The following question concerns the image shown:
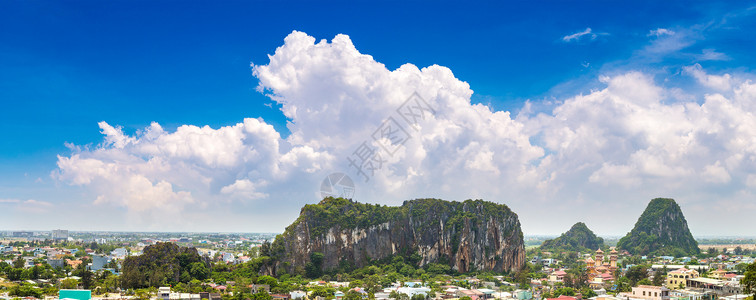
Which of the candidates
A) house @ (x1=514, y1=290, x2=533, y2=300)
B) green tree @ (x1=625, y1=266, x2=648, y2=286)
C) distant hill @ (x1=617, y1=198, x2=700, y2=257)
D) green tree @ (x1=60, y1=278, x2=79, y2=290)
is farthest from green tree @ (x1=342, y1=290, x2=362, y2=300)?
distant hill @ (x1=617, y1=198, x2=700, y2=257)

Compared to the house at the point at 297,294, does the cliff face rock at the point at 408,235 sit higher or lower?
higher

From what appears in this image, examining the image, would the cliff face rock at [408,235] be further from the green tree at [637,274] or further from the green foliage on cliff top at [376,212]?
the green tree at [637,274]

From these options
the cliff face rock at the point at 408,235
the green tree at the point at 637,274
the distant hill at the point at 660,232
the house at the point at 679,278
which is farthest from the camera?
the distant hill at the point at 660,232

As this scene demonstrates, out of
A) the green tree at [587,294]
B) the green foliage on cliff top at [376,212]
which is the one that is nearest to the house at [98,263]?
the green foliage on cliff top at [376,212]

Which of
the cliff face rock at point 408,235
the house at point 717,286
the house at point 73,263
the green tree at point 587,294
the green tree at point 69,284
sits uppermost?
the cliff face rock at point 408,235

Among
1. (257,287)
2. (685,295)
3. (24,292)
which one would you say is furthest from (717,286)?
(24,292)

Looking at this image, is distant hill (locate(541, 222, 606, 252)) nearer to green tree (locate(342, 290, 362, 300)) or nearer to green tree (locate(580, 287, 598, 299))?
green tree (locate(580, 287, 598, 299))
